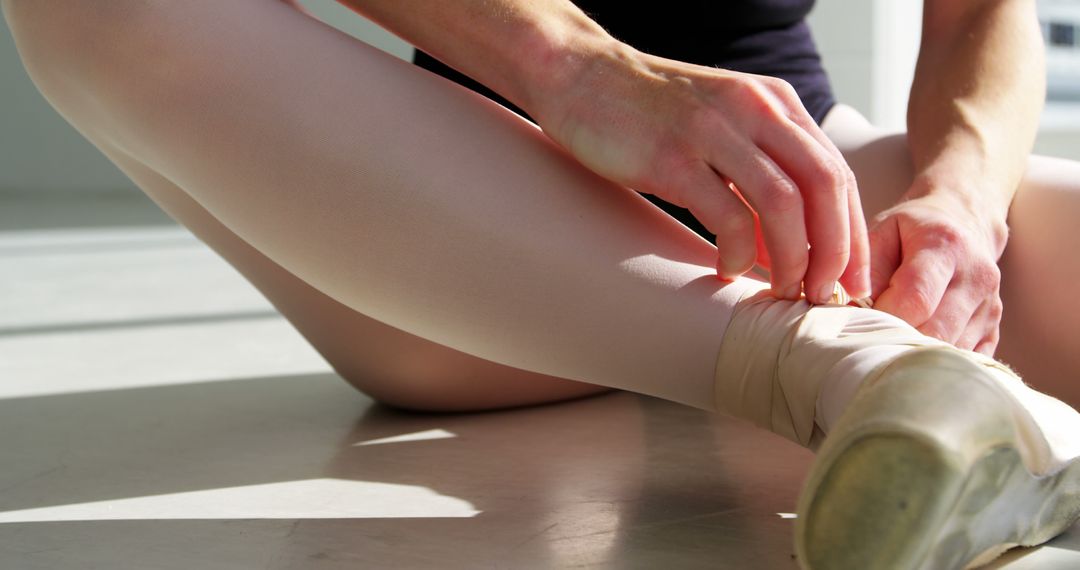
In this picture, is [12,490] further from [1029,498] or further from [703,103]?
[1029,498]

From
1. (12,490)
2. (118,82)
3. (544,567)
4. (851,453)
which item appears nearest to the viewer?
(851,453)

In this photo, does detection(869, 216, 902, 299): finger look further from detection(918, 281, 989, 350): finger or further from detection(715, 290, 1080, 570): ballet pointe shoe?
detection(715, 290, 1080, 570): ballet pointe shoe

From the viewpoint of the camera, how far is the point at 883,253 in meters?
0.82

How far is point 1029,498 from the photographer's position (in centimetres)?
59

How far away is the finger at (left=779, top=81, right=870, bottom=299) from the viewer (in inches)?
26.7

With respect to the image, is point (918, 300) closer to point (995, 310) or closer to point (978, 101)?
point (995, 310)

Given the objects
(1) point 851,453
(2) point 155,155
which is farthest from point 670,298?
(2) point 155,155

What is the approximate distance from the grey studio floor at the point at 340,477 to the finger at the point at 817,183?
181 mm

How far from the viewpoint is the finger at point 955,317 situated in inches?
31.1

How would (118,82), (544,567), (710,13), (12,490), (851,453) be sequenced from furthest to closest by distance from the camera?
1. (710,13)
2. (12,490)
3. (118,82)
4. (544,567)
5. (851,453)

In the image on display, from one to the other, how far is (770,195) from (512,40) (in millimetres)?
202

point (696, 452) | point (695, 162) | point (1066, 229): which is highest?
point (695, 162)

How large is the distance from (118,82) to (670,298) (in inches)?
15.0

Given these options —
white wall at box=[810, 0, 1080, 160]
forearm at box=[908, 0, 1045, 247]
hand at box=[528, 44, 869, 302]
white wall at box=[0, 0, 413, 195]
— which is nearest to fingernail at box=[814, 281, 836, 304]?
hand at box=[528, 44, 869, 302]
